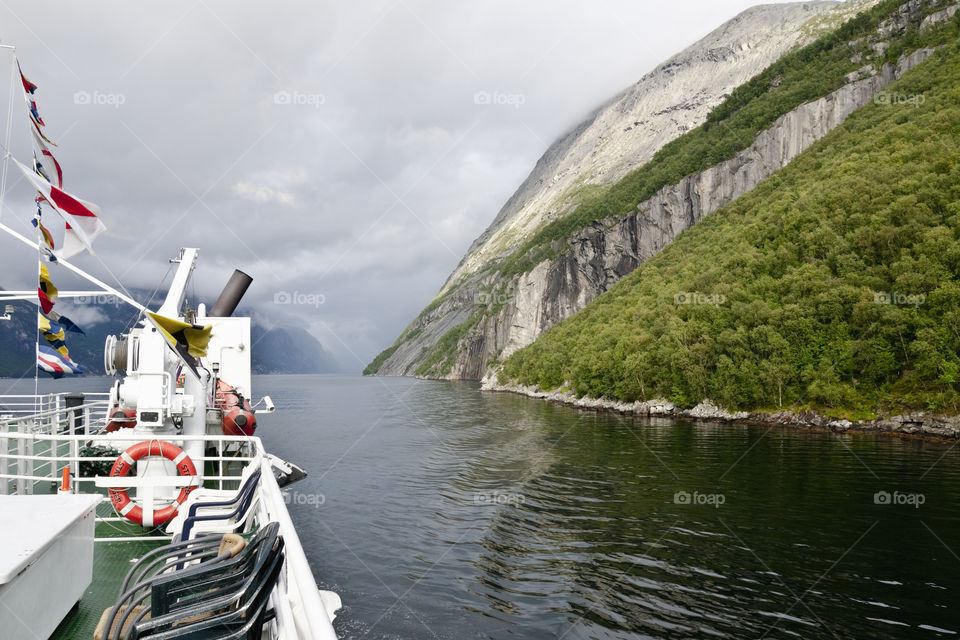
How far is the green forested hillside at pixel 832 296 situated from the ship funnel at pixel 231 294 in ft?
150

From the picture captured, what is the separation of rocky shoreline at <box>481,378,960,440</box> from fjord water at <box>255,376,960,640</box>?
809 centimetres

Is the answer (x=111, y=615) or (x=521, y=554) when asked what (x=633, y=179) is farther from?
(x=111, y=615)

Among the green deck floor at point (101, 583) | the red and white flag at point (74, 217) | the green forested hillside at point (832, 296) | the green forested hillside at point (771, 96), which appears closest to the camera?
the green deck floor at point (101, 583)

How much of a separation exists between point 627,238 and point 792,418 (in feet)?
258

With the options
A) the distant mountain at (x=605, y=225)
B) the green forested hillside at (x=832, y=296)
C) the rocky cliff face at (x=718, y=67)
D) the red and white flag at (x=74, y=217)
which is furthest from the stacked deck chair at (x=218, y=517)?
the rocky cliff face at (x=718, y=67)

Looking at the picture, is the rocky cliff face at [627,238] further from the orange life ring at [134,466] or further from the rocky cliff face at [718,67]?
the orange life ring at [134,466]

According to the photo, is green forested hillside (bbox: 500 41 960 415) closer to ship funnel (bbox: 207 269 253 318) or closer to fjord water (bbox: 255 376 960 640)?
fjord water (bbox: 255 376 960 640)

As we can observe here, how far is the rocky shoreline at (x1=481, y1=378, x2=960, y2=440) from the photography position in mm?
36812

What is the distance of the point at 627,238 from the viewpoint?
119062 mm

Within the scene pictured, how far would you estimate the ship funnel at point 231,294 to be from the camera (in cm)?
2055

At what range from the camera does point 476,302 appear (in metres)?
183

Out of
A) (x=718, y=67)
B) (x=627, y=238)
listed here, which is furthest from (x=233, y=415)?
(x=718, y=67)

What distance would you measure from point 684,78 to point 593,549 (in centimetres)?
21432

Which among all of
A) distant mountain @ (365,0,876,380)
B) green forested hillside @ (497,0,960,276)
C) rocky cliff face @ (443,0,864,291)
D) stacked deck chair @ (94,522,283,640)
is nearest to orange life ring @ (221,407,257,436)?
stacked deck chair @ (94,522,283,640)
